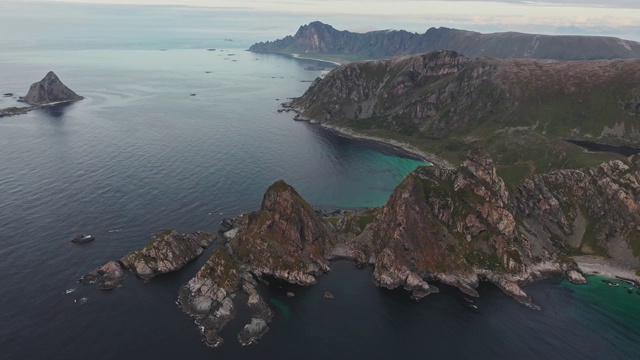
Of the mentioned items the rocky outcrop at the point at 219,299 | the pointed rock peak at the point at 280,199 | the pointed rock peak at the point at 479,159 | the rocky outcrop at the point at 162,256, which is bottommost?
the rocky outcrop at the point at 219,299

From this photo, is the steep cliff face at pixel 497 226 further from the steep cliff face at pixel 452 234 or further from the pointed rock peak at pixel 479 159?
the pointed rock peak at pixel 479 159

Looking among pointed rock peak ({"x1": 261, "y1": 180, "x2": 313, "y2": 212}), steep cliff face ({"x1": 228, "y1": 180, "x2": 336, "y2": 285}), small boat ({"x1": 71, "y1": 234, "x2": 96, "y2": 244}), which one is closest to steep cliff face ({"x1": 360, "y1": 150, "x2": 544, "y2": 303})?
steep cliff face ({"x1": 228, "y1": 180, "x2": 336, "y2": 285})

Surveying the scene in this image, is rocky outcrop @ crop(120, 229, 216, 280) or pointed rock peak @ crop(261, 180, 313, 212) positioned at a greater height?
pointed rock peak @ crop(261, 180, 313, 212)

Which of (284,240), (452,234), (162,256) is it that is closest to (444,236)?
(452,234)

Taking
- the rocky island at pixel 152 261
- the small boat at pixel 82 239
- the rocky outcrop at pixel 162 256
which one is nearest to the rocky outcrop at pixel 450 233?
the rocky outcrop at pixel 162 256

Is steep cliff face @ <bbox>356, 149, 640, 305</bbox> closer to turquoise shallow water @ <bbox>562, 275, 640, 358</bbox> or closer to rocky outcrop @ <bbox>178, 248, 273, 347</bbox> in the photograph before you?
turquoise shallow water @ <bbox>562, 275, 640, 358</bbox>
